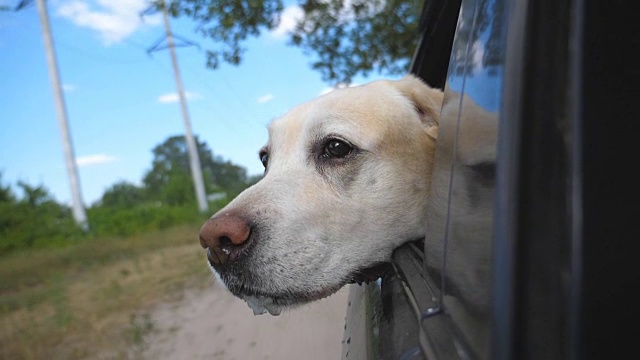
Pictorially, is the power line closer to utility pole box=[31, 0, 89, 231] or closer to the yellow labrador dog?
utility pole box=[31, 0, 89, 231]

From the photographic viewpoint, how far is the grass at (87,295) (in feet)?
20.4

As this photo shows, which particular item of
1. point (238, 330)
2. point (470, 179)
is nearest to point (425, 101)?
point (470, 179)

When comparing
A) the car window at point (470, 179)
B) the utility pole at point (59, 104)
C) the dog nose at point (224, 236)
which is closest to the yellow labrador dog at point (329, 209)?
the dog nose at point (224, 236)

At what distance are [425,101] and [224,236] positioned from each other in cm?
112

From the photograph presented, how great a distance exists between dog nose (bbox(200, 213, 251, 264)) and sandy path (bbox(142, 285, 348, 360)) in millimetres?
492

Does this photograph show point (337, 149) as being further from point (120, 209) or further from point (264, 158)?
point (120, 209)

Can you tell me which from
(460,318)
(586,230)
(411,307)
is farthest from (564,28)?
(411,307)

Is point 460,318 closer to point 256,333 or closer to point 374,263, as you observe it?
point 374,263

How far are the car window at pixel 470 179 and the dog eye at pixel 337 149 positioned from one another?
3.16 ft

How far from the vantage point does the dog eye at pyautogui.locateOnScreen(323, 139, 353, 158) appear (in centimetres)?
215

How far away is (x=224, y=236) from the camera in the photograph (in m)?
1.73

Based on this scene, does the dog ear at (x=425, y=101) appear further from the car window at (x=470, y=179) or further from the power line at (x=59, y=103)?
the power line at (x=59, y=103)

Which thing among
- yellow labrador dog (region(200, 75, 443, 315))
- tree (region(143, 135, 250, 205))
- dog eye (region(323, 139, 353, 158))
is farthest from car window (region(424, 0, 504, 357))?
tree (region(143, 135, 250, 205))

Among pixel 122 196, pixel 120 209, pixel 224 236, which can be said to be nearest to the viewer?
pixel 224 236
